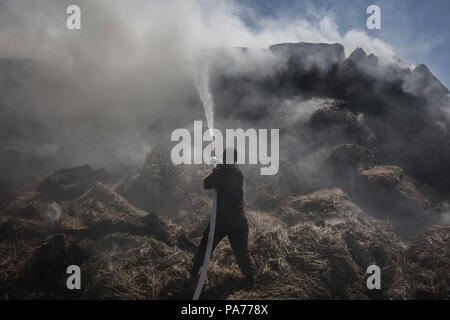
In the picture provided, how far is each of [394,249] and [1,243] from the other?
6029 mm

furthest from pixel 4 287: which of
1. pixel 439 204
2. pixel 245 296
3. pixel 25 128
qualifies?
pixel 439 204

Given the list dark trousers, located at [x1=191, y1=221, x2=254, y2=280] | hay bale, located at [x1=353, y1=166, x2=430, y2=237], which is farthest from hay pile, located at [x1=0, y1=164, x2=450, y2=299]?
hay bale, located at [x1=353, y1=166, x2=430, y2=237]

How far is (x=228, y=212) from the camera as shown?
3.01m

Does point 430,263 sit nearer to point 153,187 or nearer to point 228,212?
point 228,212

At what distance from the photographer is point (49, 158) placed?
7.42m

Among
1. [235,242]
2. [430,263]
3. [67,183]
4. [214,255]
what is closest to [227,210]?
[235,242]
